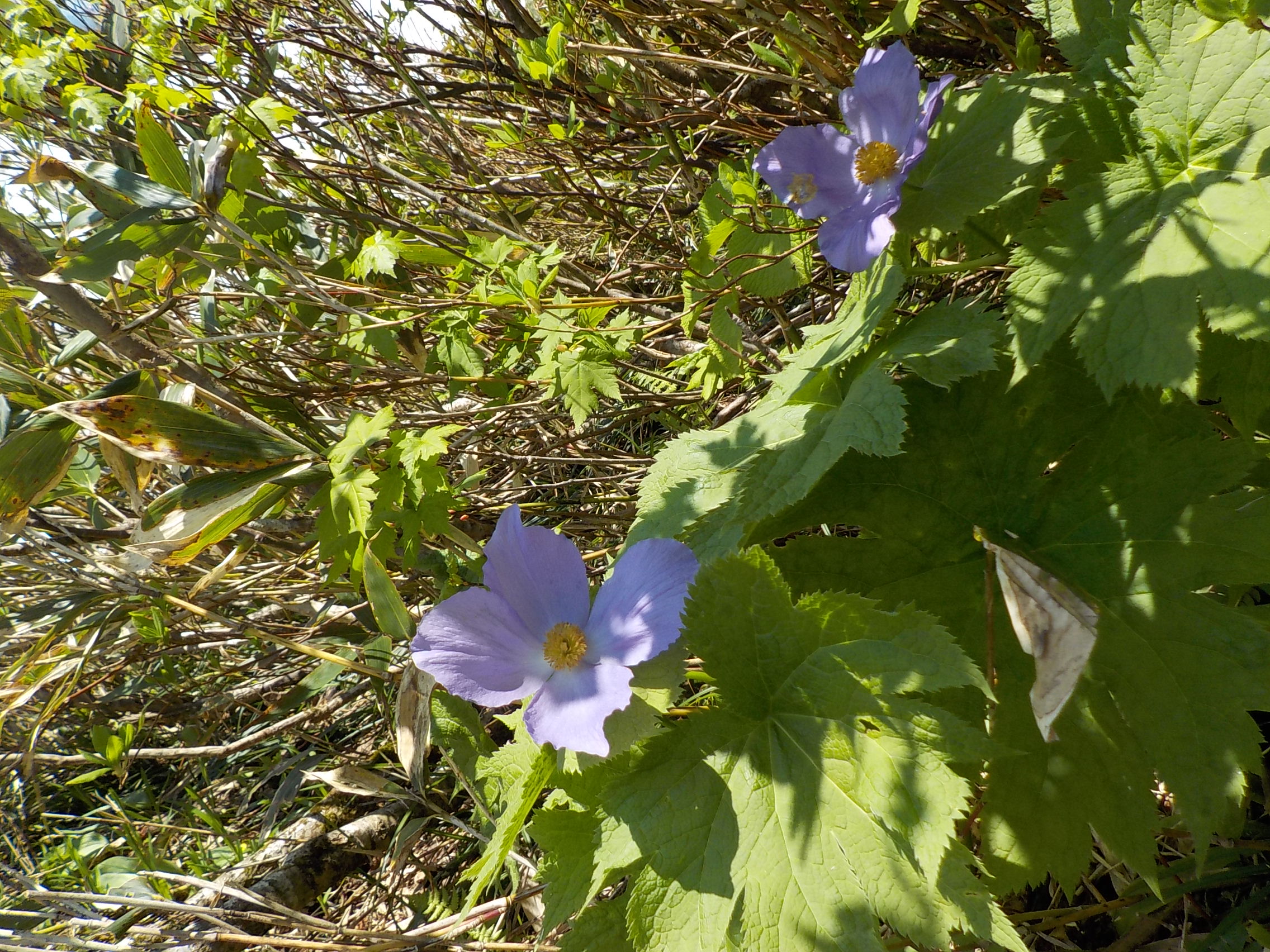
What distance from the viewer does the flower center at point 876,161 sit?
1.29 m

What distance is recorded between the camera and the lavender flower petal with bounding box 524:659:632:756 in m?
0.95

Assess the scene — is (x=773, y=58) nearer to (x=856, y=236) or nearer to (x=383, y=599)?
(x=856, y=236)

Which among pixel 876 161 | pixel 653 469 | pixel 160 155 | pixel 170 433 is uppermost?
pixel 160 155

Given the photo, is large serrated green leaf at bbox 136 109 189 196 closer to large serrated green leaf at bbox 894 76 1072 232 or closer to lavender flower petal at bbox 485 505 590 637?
lavender flower petal at bbox 485 505 590 637

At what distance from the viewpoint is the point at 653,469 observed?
54.7 inches

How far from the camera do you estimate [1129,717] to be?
3.50 feet

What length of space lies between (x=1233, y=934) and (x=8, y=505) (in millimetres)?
2230

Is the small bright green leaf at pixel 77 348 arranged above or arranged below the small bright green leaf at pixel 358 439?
above

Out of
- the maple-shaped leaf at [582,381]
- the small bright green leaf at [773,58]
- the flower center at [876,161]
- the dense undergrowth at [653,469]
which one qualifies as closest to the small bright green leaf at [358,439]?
the dense undergrowth at [653,469]

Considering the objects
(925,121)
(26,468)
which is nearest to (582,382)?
(925,121)

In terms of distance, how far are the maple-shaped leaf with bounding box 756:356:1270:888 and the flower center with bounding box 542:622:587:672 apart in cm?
35

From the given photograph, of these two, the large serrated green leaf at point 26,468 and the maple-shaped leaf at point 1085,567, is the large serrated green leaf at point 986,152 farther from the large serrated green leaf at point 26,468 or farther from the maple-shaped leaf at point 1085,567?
the large serrated green leaf at point 26,468

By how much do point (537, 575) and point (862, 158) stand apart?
2.85 feet

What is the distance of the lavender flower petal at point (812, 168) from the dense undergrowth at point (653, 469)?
0.51ft
